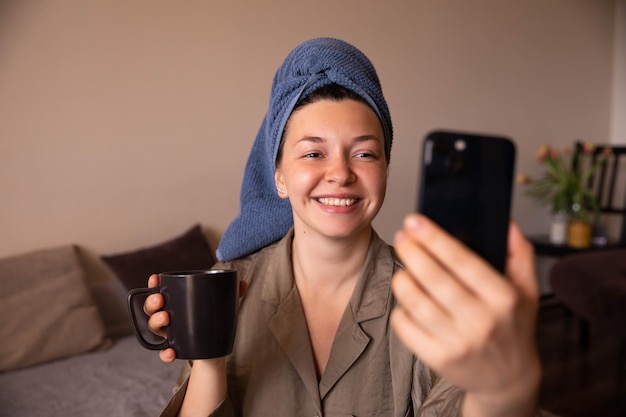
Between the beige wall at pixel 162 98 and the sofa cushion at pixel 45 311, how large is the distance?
0.16 m

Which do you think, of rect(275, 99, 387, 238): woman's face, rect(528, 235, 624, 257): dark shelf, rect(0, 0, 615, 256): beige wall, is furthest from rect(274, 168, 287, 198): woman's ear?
rect(528, 235, 624, 257): dark shelf

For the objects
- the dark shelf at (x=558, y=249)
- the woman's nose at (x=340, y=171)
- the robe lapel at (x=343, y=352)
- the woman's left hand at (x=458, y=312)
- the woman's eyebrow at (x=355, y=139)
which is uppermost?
the woman's eyebrow at (x=355, y=139)

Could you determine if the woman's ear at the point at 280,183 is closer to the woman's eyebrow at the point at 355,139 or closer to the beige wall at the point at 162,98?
the woman's eyebrow at the point at 355,139

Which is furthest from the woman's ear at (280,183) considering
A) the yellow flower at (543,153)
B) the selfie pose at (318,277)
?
the yellow flower at (543,153)

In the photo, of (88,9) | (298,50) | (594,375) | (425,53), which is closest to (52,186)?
(88,9)

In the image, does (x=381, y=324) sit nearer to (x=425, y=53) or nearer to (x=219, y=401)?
(x=219, y=401)

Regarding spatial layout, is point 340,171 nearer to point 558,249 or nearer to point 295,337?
point 295,337

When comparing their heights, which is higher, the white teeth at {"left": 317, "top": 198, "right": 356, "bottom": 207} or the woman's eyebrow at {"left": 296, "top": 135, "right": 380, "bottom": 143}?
the woman's eyebrow at {"left": 296, "top": 135, "right": 380, "bottom": 143}

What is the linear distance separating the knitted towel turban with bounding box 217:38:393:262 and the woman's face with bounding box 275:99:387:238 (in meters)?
0.03

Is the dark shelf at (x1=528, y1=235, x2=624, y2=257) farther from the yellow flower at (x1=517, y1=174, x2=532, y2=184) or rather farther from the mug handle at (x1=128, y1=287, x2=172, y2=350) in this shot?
the mug handle at (x1=128, y1=287, x2=172, y2=350)

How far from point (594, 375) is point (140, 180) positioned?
237 cm

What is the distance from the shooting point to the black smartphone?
0.49 meters

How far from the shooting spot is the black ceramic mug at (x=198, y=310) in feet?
2.30

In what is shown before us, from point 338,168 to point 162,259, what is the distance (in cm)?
145
